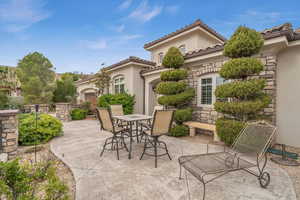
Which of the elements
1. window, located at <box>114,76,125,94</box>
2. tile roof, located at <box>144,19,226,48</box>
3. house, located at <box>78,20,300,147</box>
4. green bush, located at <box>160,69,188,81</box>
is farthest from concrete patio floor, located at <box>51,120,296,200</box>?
tile roof, located at <box>144,19,226,48</box>

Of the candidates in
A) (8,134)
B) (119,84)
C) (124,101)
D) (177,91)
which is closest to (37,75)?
(119,84)

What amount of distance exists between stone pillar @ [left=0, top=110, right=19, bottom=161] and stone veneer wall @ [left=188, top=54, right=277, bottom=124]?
6311 millimetres

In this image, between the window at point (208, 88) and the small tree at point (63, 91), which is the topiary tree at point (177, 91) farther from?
the small tree at point (63, 91)

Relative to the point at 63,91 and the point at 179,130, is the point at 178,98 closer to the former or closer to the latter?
the point at 179,130

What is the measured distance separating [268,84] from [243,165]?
3.35 metres

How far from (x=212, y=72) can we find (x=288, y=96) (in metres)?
2.48

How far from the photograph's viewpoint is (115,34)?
1059cm

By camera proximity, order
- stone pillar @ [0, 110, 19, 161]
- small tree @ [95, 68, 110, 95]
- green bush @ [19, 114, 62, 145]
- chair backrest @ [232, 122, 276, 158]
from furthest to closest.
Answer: small tree @ [95, 68, 110, 95] → green bush @ [19, 114, 62, 145] → stone pillar @ [0, 110, 19, 161] → chair backrest @ [232, 122, 276, 158]

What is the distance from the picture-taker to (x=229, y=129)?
13.0ft

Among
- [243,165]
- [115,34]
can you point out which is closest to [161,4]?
[115,34]

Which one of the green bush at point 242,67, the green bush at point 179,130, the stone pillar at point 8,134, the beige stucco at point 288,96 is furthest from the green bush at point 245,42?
the stone pillar at point 8,134

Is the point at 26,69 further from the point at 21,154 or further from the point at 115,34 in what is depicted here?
the point at 21,154

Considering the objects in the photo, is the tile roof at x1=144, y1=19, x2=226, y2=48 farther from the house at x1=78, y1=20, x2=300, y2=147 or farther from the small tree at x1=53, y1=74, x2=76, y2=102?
the small tree at x1=53, y1=74, x2=76, y2=102

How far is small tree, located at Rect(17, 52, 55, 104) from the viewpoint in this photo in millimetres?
14196
